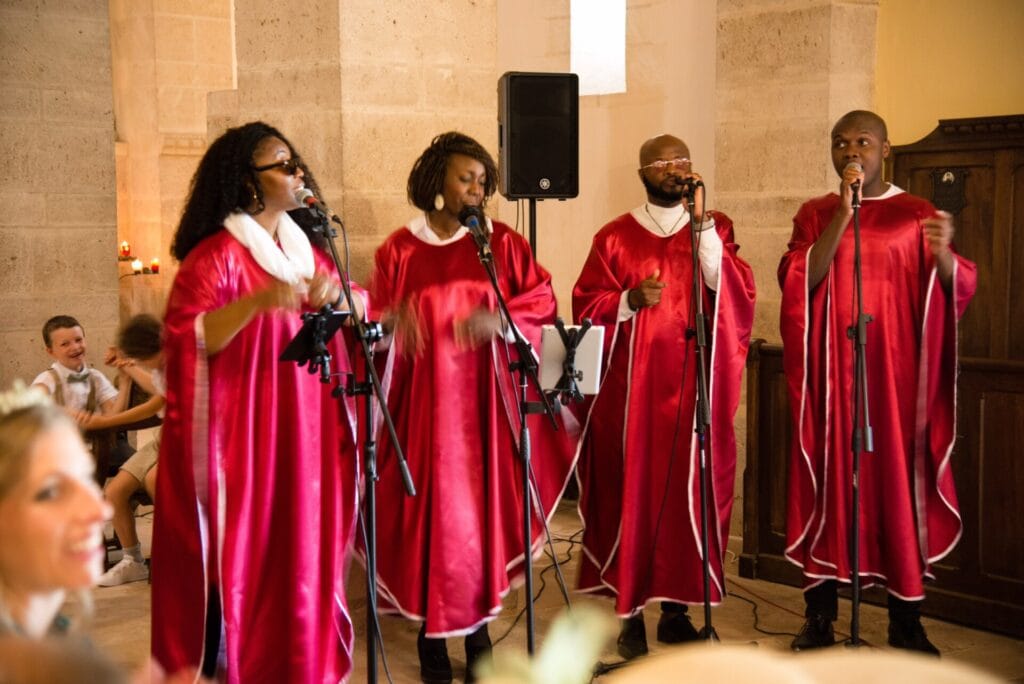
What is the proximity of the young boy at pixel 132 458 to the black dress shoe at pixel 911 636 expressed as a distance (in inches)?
126

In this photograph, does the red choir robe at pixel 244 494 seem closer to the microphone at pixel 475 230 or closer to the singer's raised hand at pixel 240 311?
the singer's raised hand at pixel 240 311

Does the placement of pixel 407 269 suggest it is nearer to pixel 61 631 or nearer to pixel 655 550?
pixel 655 550

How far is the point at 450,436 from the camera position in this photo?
14.8ft

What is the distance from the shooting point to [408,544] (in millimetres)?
4566

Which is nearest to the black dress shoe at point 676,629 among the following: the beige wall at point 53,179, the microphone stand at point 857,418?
the microphone stand at point 857,418

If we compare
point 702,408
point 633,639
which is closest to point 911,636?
point 633,639

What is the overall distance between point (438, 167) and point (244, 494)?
4.56ft

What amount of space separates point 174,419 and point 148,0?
27.4ft

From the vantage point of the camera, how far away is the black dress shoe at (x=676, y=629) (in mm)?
4930

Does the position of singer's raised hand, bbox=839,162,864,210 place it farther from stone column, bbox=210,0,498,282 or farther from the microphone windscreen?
stone column, bbox=210,0,498,282

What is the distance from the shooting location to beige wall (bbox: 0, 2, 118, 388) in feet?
22.8

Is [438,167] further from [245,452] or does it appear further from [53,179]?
[53,179]

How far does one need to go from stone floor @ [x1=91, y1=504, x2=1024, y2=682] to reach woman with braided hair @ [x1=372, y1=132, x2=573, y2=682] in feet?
1.30

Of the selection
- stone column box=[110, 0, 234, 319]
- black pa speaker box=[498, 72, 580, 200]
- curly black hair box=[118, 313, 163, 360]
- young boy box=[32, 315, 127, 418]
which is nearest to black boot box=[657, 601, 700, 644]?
black pa speaker box=[498, 72, 580, 200]
